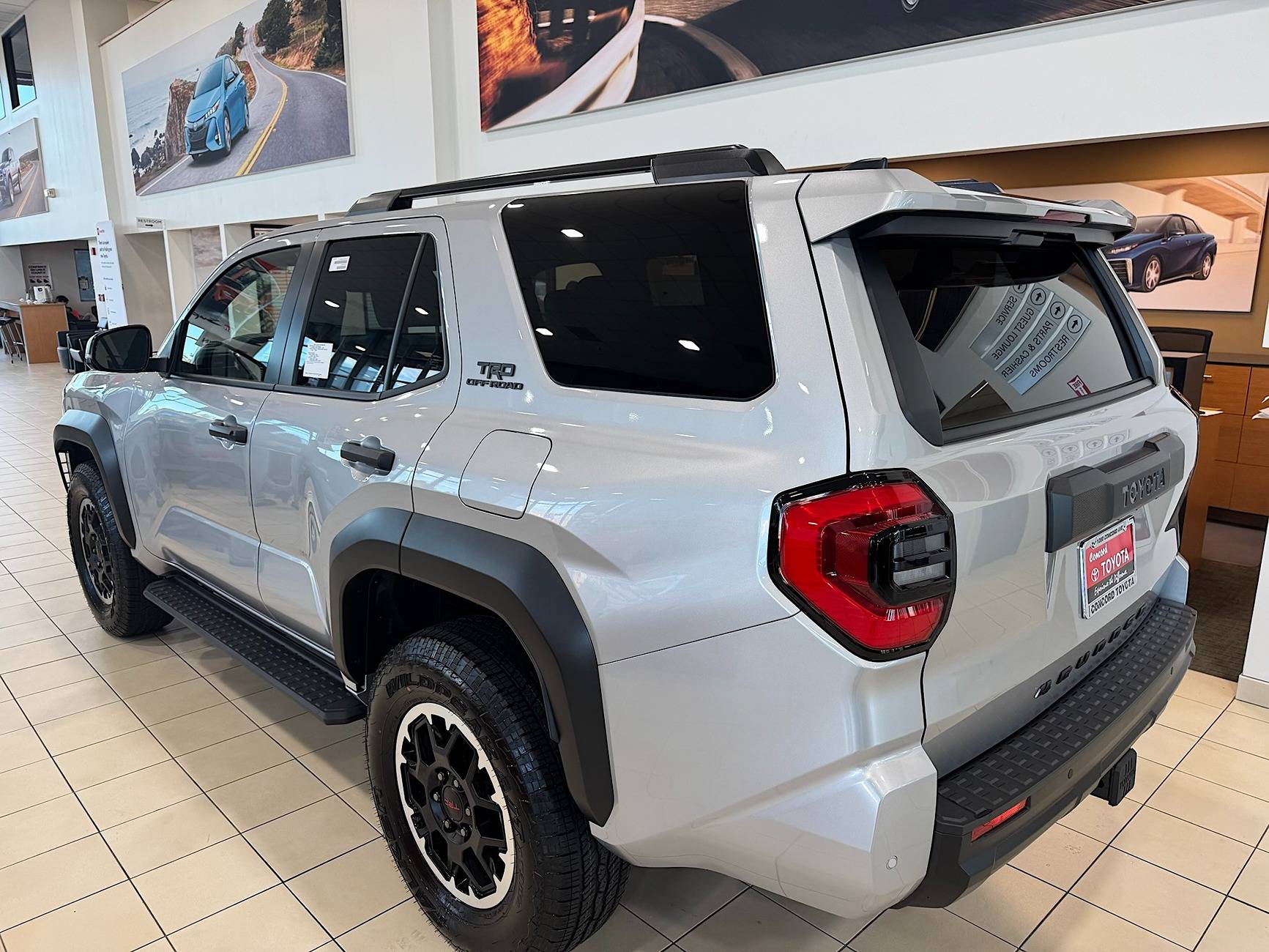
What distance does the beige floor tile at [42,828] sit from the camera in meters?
2.19

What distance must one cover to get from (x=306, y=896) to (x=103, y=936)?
1.36 ft

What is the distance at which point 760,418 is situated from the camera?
1258 millimetres

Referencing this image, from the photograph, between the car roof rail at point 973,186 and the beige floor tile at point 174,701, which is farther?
the beige floor tile at point 174,701

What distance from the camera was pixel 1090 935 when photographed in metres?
1.89

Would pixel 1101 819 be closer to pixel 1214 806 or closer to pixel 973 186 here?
pixel 1214 806

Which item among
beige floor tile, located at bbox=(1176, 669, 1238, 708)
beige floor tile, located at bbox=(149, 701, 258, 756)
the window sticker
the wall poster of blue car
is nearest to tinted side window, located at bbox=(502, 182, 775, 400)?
the window sticker

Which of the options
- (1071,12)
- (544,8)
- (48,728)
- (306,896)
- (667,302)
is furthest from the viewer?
(544,8)

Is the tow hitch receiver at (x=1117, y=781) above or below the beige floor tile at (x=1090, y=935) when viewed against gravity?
above

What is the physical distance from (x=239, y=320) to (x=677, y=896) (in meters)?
1.95

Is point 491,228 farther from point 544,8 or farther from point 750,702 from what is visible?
point 544,8

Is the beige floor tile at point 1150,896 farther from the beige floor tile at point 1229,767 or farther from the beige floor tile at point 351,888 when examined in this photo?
the beige floor tile at point 351,888

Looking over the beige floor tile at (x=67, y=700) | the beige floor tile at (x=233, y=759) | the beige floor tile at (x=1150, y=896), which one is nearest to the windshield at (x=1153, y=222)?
the beige floor tile at (x=1150, y=896)

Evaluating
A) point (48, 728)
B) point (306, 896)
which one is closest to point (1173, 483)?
point (306, 896)

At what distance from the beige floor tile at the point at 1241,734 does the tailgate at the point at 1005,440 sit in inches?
54.0
